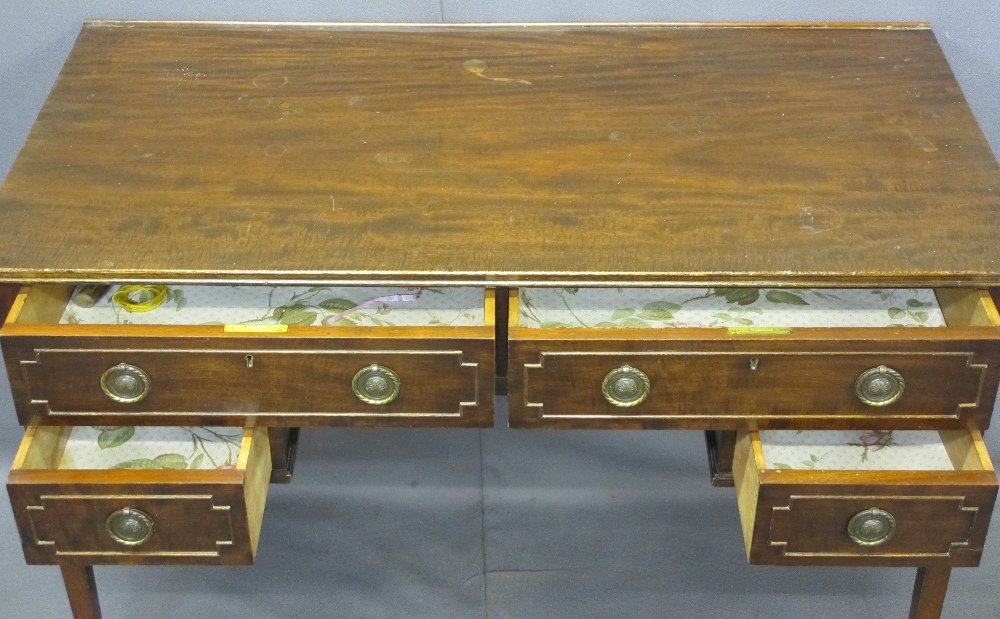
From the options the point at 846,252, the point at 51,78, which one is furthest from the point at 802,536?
the point at 51,78

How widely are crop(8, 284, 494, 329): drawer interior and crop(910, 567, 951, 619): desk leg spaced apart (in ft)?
1.81

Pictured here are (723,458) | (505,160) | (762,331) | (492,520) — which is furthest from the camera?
(492,520)

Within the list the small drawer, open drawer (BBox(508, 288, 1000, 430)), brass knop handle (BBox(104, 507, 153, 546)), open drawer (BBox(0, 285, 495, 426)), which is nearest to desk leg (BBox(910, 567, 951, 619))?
the small drawer

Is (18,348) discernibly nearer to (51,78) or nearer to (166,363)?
(166,363)

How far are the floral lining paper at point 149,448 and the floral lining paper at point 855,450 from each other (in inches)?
23.6

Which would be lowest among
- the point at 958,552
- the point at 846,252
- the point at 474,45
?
the point at 958,552

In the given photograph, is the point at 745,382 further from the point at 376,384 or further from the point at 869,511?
the point at 376,384

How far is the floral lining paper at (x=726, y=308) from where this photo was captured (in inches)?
56.6

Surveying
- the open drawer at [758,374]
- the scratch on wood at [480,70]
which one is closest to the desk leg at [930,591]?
the open drawer at [758,374]

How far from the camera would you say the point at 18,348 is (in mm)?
1287

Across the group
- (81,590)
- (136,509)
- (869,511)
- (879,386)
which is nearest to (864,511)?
(869,511)

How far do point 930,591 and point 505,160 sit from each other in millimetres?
650

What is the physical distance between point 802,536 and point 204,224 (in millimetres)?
658

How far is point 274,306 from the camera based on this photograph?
4.80ft
